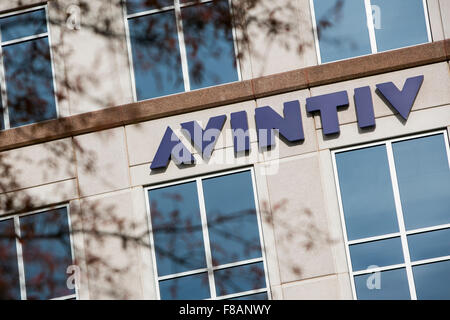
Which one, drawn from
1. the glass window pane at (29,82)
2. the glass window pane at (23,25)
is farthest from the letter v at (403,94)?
the glass window pane at (23,25)

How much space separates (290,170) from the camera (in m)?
15.2

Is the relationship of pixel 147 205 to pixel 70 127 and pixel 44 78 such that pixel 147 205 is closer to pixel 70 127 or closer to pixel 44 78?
pixel 70 127

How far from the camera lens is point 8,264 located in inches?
624

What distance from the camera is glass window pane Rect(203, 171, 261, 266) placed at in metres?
15.1

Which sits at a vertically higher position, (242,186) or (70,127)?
(70,127)

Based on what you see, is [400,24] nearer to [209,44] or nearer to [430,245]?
[209,44]

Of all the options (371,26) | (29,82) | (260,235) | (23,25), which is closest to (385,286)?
(260,235)

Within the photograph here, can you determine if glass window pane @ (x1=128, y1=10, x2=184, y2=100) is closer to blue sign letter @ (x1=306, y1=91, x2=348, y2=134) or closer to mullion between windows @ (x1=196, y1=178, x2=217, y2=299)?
mullion between windows @ (x1=196, y1=178, x2=217, y2=299)

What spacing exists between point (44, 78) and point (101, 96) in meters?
1.15

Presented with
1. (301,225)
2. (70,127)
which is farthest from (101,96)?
(301,225)

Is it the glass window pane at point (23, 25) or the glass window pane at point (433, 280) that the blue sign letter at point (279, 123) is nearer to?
the glass window pane at point (433, 280)

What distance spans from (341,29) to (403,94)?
5.17ft

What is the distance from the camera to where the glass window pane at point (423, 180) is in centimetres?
1477

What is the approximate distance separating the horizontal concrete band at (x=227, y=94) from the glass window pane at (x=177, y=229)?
1.26 metres
